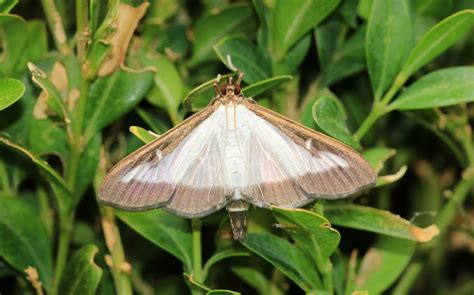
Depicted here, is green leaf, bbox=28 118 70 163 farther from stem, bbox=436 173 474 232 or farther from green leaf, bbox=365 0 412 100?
stem, bbox=436 173 474 232

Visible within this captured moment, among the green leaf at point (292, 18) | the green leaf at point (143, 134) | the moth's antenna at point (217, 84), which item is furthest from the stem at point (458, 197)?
the green leaf at point (143, 134)

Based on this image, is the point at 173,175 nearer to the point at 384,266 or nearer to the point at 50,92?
the point at 50,92

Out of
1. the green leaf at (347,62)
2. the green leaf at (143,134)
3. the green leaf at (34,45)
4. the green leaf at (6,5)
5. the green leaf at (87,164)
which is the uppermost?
the green leaf at (6,5)

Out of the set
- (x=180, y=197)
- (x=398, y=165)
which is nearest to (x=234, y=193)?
(x=180, y=197)

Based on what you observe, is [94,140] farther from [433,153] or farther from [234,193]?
[433,153]

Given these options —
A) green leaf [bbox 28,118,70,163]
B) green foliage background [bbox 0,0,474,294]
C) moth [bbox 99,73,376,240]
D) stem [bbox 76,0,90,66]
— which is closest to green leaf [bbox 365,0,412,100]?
green foliage background [bbox 0,0,474,294]

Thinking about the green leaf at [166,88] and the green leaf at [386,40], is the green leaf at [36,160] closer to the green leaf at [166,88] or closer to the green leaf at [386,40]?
the green leaf at [166,88]
